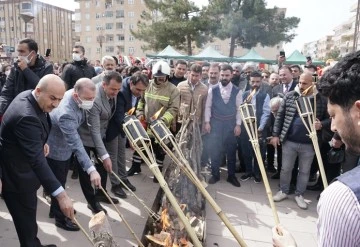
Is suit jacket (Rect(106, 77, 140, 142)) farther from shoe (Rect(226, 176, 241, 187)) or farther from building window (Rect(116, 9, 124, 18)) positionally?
building window (Rect(116, 9, 124, 18))

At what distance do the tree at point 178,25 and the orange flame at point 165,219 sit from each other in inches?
978

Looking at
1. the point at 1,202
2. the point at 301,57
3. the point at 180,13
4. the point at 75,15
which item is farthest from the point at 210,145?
the point at 75,15

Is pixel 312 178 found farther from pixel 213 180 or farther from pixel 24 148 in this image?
pixel 24 148

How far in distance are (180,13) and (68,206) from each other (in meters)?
26.9

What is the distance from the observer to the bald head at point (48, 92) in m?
2.48

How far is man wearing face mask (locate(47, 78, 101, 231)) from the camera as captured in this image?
122 inches

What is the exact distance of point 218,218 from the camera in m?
4.13

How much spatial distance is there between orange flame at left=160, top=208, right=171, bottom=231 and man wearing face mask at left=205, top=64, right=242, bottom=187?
2.33 meters

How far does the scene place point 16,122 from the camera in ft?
7.78

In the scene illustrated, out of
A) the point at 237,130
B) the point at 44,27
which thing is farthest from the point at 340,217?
the point at 44,27

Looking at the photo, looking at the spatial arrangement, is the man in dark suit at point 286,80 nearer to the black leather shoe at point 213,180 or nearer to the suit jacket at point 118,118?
the black leather shoe at point 213,180

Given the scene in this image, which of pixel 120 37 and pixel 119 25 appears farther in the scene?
pixel 120 37

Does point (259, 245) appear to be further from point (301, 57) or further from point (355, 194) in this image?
point (301, 57)

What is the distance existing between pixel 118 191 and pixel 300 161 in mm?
2672
